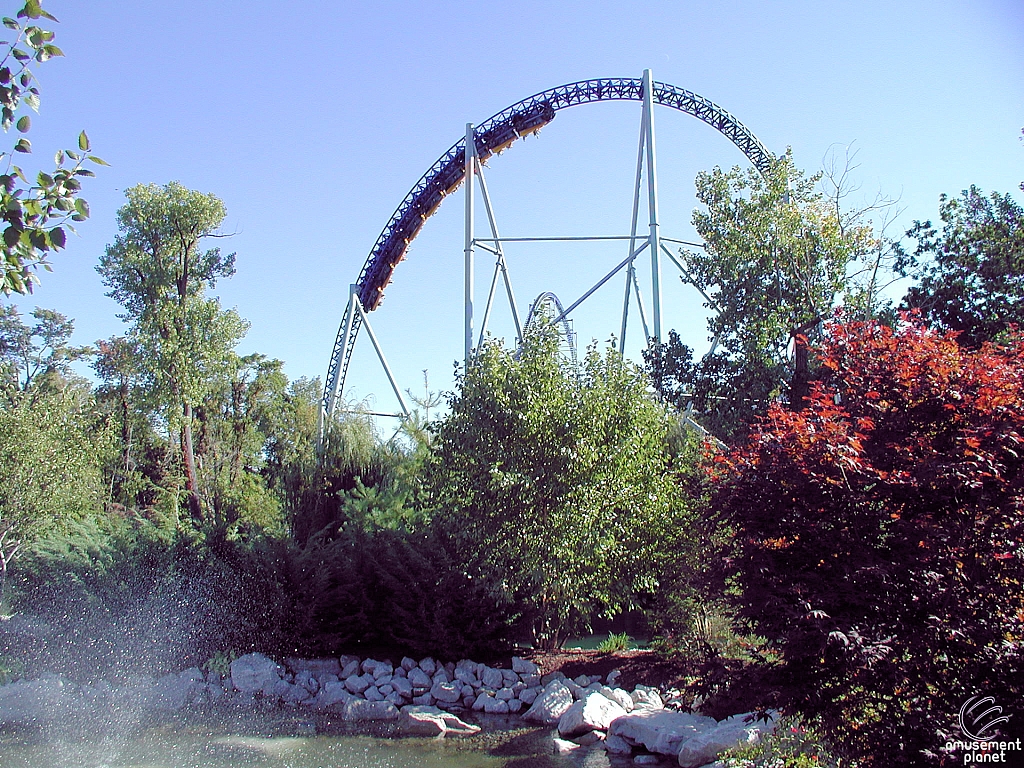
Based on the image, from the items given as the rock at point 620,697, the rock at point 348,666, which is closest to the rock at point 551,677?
the rock at point 620,697

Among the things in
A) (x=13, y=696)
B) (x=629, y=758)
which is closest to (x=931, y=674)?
(x=629, y=758)

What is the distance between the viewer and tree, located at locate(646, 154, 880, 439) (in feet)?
35.8

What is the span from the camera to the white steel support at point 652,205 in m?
14.1

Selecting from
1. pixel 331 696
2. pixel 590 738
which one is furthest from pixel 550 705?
pixel 331 696

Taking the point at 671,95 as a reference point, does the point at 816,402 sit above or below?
below

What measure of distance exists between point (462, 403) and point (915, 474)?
6556mm

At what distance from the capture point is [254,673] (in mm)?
10391

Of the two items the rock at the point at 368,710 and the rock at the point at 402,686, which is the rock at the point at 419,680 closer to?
the rock at the point at 402,686

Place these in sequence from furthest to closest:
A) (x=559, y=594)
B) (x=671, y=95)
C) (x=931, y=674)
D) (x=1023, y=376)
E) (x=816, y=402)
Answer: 1. (x=671, y=95)
2. (x=559, y=594)
3. (x=816, y=402)
4. (x=1023, y=376)
5. (x=931, y=674)

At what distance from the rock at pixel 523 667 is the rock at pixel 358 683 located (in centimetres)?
183

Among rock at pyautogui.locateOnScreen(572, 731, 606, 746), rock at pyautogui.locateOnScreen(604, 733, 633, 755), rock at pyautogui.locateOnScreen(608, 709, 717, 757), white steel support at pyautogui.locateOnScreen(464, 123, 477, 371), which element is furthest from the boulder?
white steel support at pyautogui.locateOnScreen(464, 123, 477, 371)

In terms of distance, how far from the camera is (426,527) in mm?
12039

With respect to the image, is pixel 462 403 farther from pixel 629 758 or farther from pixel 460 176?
pixel 460 176

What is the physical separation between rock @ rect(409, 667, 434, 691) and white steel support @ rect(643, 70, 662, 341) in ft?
20.3
